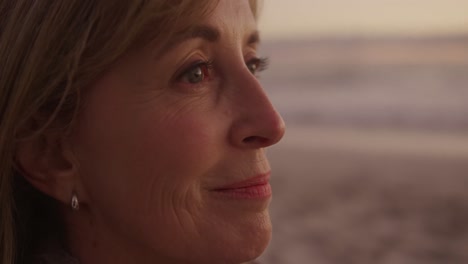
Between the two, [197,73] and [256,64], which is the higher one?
[256,64]

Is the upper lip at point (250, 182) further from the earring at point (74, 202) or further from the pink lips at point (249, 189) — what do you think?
the earring at point (74, 202)

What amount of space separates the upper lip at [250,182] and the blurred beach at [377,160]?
2314 mm

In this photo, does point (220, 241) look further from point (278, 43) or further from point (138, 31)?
point (278, 43)

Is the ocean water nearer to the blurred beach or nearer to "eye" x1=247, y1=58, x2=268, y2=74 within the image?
the blurred beach

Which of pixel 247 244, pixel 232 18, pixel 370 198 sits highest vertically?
pixel 370 198

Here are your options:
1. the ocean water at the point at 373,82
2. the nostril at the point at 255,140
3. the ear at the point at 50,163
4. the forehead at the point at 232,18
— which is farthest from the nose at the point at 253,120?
the ocean water at the point at 373,82

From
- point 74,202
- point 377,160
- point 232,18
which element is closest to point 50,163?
point 74,202

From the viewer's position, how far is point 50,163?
4.67ft

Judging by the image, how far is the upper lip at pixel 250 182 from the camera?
1381 mm

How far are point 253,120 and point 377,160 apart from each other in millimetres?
4667

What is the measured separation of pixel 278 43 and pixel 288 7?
123 inches

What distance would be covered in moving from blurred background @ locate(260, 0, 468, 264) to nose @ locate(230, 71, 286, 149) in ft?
1.73

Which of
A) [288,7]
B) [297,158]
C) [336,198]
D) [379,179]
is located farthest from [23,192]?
[288,7]

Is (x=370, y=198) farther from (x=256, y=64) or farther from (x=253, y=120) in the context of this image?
(x=253, y=120)
